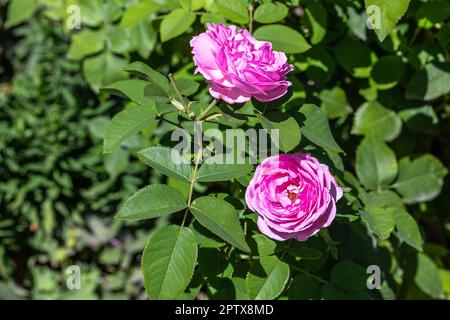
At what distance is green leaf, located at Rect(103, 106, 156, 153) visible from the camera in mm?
1144

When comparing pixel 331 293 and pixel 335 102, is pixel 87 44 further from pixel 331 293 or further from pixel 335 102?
pixel 331 293

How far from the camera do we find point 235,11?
134 cm

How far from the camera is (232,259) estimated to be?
49.5 inches

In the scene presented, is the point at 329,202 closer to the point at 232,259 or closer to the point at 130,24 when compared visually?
the point at 232,259

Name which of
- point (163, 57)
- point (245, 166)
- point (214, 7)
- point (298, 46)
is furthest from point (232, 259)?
point (163, 57)

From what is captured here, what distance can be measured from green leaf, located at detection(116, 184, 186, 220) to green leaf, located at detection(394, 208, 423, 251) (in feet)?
1.69

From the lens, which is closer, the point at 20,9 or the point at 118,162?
the point at 20,9

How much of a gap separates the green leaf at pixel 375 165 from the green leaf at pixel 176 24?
539 millimetres

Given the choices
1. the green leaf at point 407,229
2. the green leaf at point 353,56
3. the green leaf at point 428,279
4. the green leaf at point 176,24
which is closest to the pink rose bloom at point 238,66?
the green leaf at point 176,24

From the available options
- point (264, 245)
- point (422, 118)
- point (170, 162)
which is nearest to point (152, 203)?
point (170, 162)

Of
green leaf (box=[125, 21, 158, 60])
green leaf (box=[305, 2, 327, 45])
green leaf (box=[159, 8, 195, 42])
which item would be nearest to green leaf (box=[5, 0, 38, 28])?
green leaf (box=[125, 21, 158, 60])

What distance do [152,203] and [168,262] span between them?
0.11 meters

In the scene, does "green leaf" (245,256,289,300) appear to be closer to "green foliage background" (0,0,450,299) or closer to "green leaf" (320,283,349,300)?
"green foliage background" (0,0,450,299)

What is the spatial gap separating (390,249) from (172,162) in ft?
2.79
